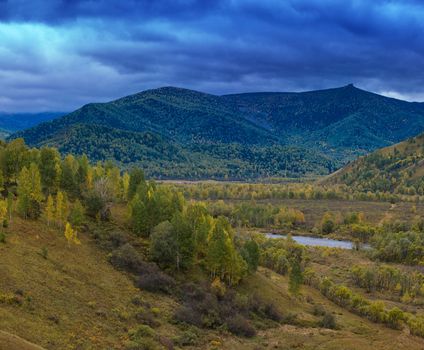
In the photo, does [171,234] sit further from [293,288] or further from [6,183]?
[6,183]

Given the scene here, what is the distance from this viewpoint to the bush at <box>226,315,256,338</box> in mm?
88812

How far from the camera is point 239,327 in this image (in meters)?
89.2

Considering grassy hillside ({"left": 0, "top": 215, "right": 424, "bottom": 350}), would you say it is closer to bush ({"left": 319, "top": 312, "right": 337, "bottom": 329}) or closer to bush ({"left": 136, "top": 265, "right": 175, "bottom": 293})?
bush ({"left": 136, "top": 265, "right": 175, "bottom": 293})

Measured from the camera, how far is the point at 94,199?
11531 centimetres

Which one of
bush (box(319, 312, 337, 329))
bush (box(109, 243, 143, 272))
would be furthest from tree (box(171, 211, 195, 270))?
bush (box(319, 312, 337, 329))

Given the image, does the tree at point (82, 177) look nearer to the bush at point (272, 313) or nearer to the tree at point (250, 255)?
the tree at point (250, 255)

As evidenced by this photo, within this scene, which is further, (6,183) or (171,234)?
(6,183)

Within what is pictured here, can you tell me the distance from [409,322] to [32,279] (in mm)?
86959

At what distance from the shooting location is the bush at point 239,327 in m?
88.8

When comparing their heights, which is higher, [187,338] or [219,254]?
[219,254]

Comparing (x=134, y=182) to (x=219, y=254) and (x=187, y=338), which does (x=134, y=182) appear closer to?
(x=219, y=254)

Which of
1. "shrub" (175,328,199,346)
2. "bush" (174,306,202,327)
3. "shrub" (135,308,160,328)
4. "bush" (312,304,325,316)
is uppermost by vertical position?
"shrub" (135,308,160,328)

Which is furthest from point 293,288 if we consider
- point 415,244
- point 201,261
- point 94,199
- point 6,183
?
point 415,244

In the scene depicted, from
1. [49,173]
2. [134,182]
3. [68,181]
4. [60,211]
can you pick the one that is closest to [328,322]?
[60,211]
